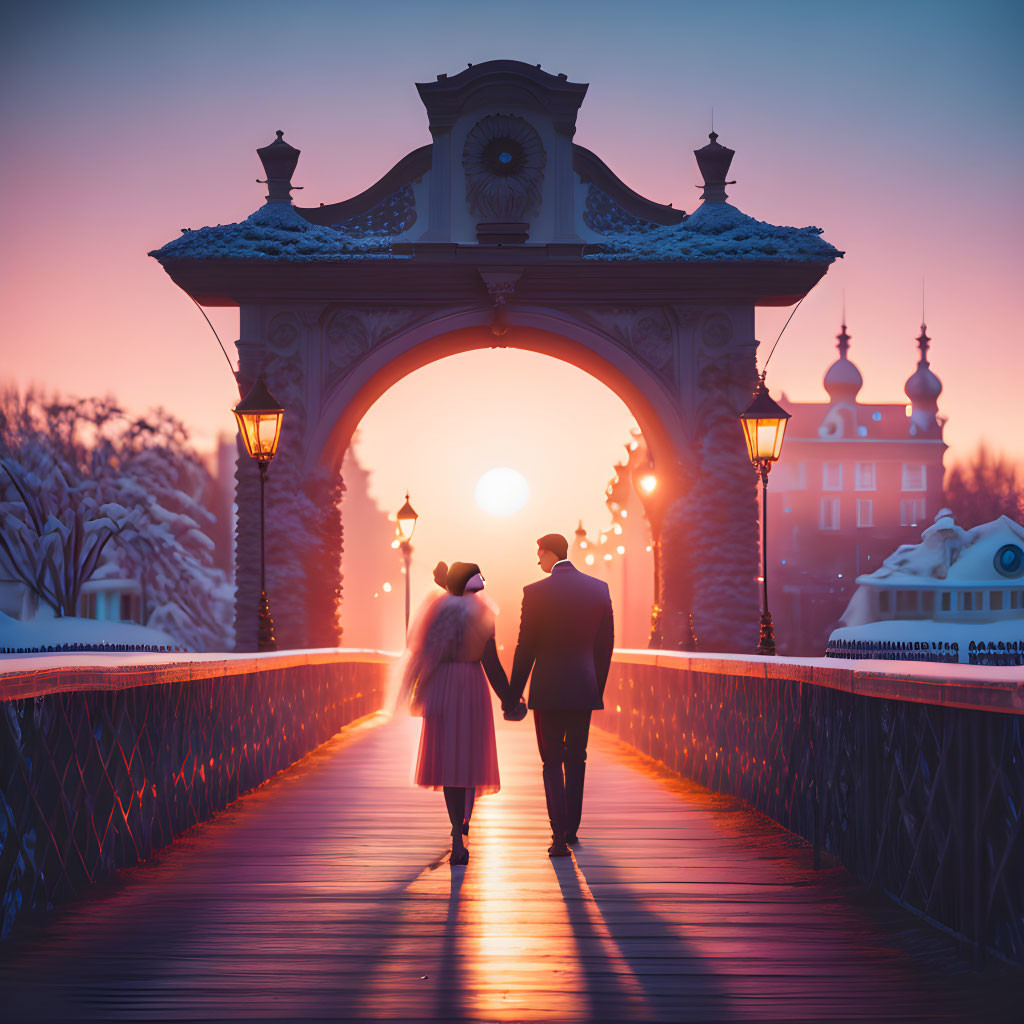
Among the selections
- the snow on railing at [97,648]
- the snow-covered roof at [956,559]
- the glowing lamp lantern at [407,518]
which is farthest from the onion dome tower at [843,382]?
the glowing lamp lantern at [407,518]

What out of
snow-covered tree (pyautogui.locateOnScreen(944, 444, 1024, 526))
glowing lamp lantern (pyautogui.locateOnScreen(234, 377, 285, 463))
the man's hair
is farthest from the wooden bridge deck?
snow-covered tree (pyautogui.locateOnScreen(944, 444, 1024, 526))

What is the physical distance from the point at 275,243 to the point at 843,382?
88690mm

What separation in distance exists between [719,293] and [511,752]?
41.7 ft

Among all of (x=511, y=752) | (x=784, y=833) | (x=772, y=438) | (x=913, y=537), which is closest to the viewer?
(x=784, y=833)

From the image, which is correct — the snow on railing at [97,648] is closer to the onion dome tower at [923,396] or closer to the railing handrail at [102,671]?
the railing handrail at [102,671]

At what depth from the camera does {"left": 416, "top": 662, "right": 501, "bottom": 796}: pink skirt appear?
366 inches

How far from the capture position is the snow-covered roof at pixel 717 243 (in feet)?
92.7

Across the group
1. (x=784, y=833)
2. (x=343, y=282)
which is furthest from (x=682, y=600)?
(x=784, y=833)

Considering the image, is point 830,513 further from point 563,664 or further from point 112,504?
point 563,664

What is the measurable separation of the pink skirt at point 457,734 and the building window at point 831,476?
9960 centimetres

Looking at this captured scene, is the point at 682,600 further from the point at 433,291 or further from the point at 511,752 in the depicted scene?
the point at 511,752

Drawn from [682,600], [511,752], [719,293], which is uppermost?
[719,293]

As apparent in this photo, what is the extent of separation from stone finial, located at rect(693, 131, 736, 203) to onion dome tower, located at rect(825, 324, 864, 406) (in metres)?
83.8

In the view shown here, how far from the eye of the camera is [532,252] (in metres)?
28.0
